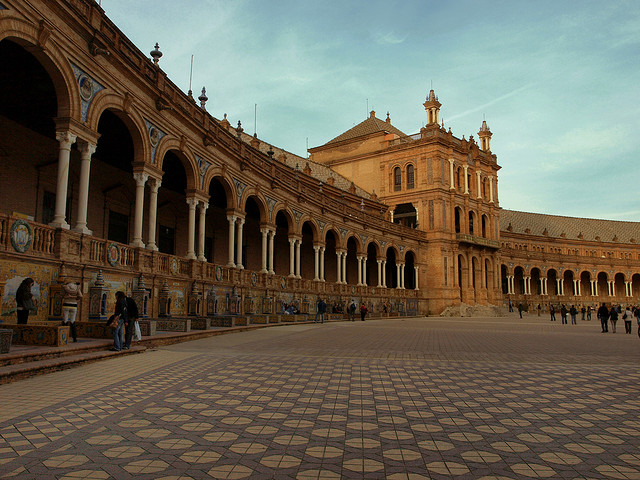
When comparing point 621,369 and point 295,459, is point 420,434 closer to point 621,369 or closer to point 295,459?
point 295,459

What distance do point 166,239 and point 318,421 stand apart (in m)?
20.7

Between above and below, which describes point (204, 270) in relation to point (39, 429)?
above

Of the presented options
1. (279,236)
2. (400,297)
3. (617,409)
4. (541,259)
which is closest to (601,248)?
(541,259)

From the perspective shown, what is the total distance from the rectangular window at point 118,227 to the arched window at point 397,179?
38529mm

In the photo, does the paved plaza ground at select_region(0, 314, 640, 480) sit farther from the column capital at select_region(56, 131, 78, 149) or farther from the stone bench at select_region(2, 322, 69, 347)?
the column capital at select_region(56, 131, 78, 149)

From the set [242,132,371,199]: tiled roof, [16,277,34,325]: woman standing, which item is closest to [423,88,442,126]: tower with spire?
[242,132,371,199]: tiled roof

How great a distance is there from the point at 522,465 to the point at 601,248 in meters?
87.5

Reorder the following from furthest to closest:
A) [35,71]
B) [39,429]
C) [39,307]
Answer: [35,71]
[39,307]
[39,429]

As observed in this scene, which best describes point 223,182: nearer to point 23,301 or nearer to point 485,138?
point 23,301

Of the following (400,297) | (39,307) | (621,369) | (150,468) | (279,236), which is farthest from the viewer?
(400,297)

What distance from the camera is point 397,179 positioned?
55438 millimetres

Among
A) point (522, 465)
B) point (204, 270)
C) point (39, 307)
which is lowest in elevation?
point (522, 465)

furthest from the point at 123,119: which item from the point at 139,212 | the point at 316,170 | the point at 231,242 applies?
the point at 316,170

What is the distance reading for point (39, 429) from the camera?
4621 millimetres
